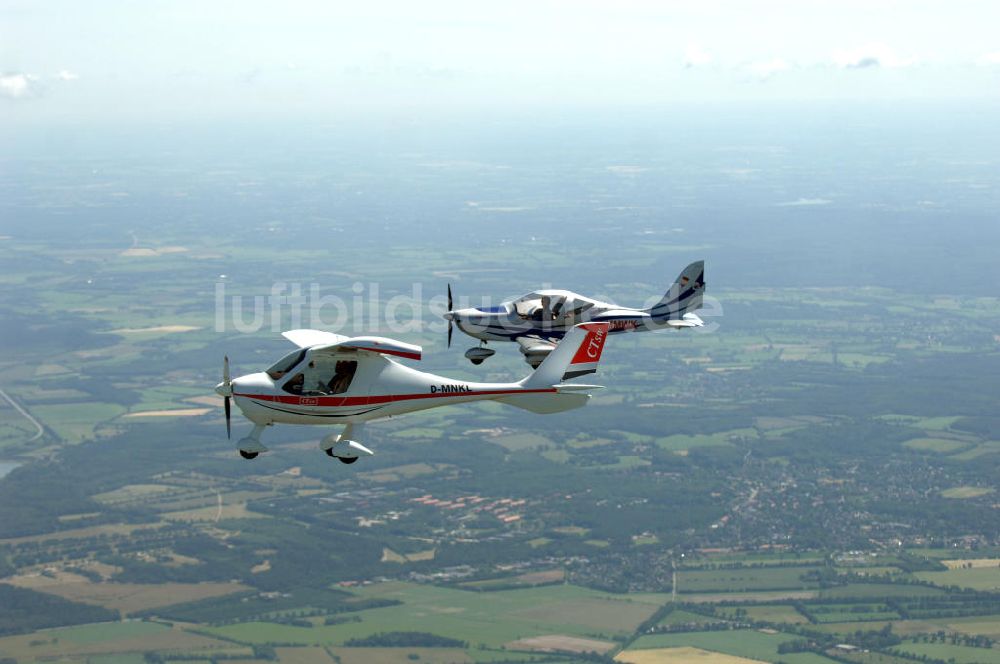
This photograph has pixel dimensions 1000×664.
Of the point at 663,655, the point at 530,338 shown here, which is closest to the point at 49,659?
the point at 663,655

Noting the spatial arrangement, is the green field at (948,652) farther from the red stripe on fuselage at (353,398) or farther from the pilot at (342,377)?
the pilot at (342,377)

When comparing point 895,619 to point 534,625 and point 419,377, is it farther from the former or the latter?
point 419,377

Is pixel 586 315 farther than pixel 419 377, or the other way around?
pixel 586 315

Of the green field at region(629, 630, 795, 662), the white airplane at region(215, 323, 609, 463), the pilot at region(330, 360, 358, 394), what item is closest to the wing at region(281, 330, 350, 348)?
the white airplane at region(215, 323, 609, 463)

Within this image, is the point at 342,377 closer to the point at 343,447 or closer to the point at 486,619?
the point at 343,447

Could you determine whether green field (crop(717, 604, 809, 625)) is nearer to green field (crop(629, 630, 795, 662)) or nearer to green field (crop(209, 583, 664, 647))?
green field (crop(629, 630, 795, 662))

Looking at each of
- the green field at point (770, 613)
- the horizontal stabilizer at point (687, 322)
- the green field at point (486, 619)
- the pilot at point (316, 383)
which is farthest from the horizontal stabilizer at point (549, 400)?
the green field at point (770, 613)
